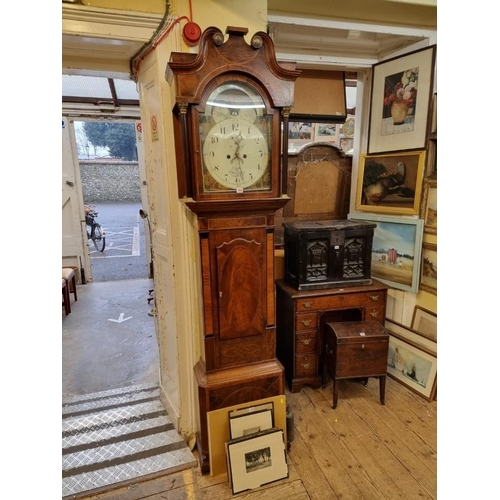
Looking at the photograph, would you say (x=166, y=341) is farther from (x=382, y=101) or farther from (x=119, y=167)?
(x=119, y=167)

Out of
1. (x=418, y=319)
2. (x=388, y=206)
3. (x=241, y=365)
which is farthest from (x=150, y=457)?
(x=388, y=206)

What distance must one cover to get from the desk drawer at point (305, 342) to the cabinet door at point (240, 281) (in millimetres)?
655

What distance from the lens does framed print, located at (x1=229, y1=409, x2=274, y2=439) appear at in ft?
5.37

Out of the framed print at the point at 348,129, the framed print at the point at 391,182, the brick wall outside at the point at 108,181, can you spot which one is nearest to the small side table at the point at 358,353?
the framed print at the point at 391,182

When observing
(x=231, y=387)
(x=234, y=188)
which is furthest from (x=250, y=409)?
(x=234, y=188)

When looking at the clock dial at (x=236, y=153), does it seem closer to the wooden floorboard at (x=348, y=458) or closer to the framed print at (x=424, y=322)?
the wooden floorboard at (x=348, y=458)

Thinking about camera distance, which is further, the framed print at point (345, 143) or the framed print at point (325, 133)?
the framed print at point (345, 143)

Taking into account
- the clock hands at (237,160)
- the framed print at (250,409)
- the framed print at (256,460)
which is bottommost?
the framed print at (256,460)

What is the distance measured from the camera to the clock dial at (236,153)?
143 cm

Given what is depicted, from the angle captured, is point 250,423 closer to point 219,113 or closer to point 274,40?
point 219,113

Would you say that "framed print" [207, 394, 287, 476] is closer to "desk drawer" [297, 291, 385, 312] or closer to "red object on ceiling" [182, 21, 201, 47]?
"desk drawer" [297, 291, 385, 312]

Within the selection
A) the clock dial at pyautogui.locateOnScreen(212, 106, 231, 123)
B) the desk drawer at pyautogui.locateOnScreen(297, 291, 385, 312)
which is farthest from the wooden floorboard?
the clock dial at pyautogui.locateOnScreen(212, 106, 231, 123)

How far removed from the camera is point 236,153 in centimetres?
146

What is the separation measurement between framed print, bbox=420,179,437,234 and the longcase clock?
121 cm
